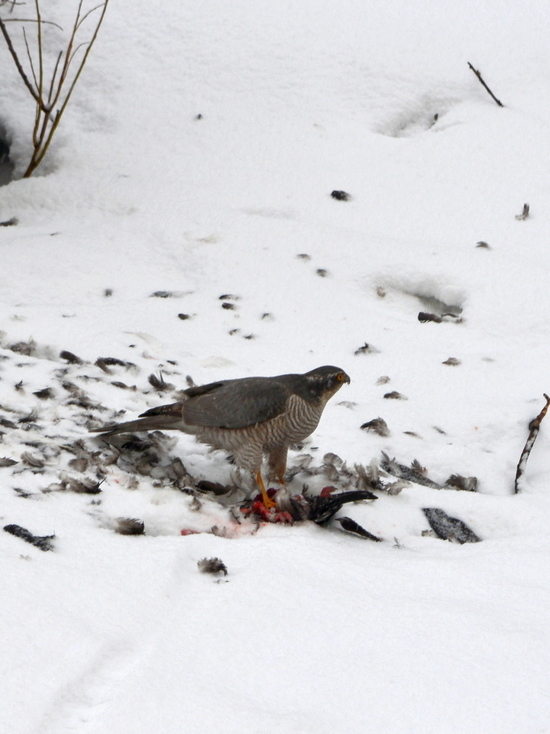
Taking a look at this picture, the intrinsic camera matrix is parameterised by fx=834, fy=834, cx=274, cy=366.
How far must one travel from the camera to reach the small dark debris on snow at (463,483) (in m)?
3.21

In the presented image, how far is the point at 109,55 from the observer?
6.20 m

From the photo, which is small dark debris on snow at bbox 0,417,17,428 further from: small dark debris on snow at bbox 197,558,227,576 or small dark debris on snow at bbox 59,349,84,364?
small dark debris on snow at bbox 197,558,227,576

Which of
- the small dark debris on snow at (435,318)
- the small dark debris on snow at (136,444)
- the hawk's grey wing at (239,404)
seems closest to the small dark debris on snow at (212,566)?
the hawk's grey wing at (239,404)

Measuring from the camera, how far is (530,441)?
3381 mm

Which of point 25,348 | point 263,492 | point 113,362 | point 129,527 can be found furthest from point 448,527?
point 25,348

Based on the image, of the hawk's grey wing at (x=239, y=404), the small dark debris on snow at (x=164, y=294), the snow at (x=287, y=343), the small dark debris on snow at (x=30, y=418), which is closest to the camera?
the snow at (x=287, y=343)

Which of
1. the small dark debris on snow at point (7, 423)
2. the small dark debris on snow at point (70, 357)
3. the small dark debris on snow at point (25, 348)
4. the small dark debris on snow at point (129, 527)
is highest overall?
the small dark debris on snow at point (129, 527)

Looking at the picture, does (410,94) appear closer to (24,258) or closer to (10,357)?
(24,258)

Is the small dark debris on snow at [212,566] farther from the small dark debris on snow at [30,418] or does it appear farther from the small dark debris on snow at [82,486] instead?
the small dark debris on snow at [30,418]

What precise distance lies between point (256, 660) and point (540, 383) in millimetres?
2390

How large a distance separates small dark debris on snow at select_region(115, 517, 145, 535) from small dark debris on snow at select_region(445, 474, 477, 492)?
130cm

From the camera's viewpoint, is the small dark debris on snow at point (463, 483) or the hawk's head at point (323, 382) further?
the small dark debris on snow at point (463, 483)

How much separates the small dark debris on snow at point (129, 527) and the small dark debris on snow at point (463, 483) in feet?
4.28

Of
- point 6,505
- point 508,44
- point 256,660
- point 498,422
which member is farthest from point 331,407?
point 508,44
